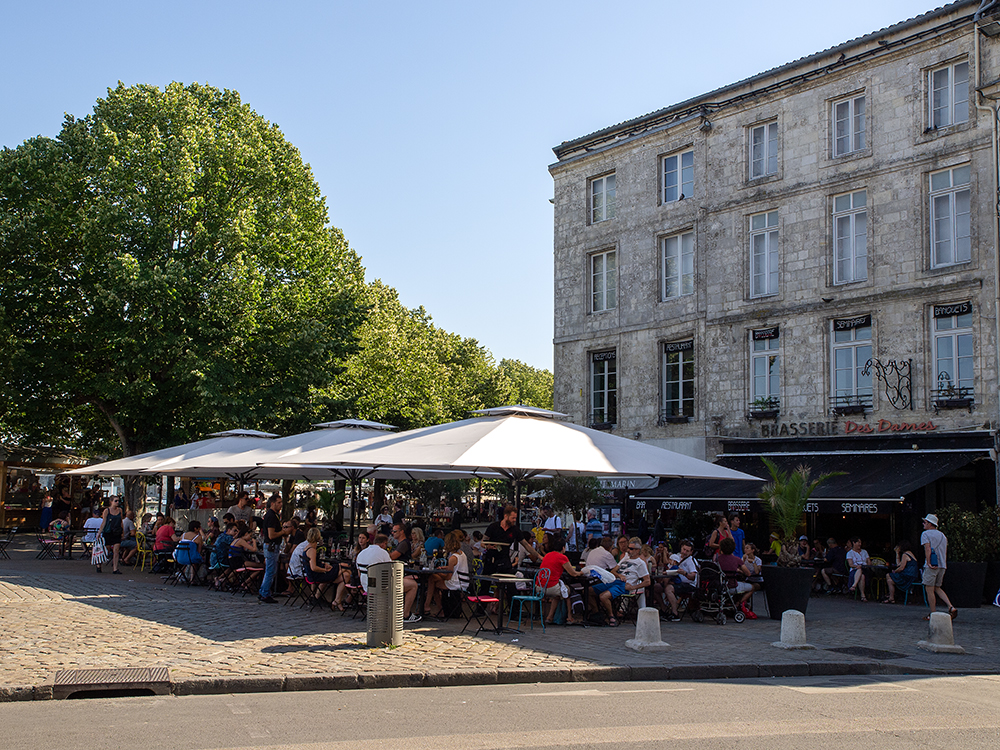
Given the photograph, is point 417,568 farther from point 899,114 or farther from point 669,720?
point 899,114

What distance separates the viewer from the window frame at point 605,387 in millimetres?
26938

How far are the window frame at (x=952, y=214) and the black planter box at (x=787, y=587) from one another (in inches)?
377

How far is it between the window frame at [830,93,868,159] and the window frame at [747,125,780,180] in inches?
58.6

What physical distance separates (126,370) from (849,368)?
18456 mm

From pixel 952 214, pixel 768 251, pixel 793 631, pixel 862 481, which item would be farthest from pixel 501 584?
pixel 768 251

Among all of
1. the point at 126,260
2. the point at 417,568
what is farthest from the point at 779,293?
the point at 126,260

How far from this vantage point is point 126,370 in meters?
24.7

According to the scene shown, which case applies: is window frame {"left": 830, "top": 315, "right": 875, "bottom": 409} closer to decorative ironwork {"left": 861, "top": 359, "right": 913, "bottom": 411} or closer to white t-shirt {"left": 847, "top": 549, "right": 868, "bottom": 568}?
decorative ironwork {"left": 861, "top": 359, "right": 913, "bottom": 411}

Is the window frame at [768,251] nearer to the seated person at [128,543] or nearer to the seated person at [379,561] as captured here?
the seated person at [379,561]

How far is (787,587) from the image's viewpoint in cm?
1395

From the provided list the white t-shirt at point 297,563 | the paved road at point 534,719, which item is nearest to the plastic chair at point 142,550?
the white t-shirt at point 297,563

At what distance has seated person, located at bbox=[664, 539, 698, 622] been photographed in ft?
45.9

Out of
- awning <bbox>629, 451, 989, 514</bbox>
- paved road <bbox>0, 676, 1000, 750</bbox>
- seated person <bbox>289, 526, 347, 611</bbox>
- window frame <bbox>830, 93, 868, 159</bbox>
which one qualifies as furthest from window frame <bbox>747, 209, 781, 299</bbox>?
paved road <bbox>0, 676, 1000, 750</bbox>

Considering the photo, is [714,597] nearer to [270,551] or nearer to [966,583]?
[966,583]
